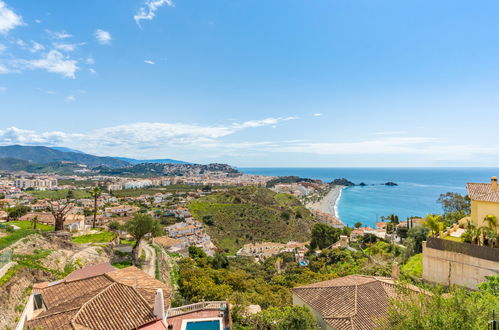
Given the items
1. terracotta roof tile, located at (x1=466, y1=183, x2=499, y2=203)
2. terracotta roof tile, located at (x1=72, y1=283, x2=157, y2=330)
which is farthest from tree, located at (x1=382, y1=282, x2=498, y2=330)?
terracotta roof tile, located at (x1=466, y1=183, x2=499, y2=203)

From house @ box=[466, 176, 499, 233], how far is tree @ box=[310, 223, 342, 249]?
25.7 m

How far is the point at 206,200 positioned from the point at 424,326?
73303 millimetres

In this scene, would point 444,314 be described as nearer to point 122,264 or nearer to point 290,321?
point 290,321

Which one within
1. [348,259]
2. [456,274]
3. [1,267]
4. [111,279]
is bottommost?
[348,259]

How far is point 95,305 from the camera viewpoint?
28.3ft

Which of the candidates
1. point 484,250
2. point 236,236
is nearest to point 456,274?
point 484,250

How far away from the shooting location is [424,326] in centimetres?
588

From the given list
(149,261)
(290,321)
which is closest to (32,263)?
(149,261)

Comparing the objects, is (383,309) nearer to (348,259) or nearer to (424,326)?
(424,326)

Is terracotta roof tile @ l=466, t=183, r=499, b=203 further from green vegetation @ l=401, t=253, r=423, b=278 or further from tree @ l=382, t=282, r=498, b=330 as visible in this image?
tree @ l=382, t=282, r=498, b=330

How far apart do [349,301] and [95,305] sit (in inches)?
358

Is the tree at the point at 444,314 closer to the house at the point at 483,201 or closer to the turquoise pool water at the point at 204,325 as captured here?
the turquoise pool water at the point at 204,325

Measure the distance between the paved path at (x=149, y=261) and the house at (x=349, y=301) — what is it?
10.2m

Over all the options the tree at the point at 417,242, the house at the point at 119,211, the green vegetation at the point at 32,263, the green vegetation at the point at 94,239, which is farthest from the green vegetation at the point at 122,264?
the house at the point at 119,211
